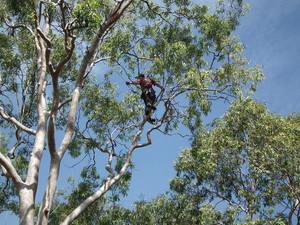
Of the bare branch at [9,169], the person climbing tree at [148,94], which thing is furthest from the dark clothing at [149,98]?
the bare branch at [9,169]

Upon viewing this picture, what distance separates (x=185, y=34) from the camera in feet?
31.6

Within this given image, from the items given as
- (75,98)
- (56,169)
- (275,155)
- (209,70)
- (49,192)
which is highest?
(209,70)

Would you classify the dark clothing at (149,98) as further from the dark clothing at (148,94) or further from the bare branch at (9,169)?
the bare branch at (9,169)

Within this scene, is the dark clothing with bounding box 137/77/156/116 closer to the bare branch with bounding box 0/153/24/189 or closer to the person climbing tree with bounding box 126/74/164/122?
the person climbing tree with bounding box 126/74/164/122

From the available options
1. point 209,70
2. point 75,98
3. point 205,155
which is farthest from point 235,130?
point 75,98

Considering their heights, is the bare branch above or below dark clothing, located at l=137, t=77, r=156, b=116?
below

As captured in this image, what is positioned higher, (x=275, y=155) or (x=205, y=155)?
(x=205, y=155)

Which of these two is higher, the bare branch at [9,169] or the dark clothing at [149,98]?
the dark clothing at [149,98]

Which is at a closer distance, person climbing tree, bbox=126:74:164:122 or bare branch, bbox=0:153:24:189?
bare branch, bbox=0:153:24:189

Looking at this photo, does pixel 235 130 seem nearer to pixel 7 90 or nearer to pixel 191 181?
pixel 191 181

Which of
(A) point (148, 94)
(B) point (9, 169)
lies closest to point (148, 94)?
(A) point (148, 94)

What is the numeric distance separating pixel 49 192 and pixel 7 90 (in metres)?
5.39

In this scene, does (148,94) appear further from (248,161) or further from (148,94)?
(248,161)

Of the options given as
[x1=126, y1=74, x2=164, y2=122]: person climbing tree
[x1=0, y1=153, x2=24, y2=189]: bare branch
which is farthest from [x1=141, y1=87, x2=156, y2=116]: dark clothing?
[x1=0, y1=153, x2=24, y2=189]: bare branch
